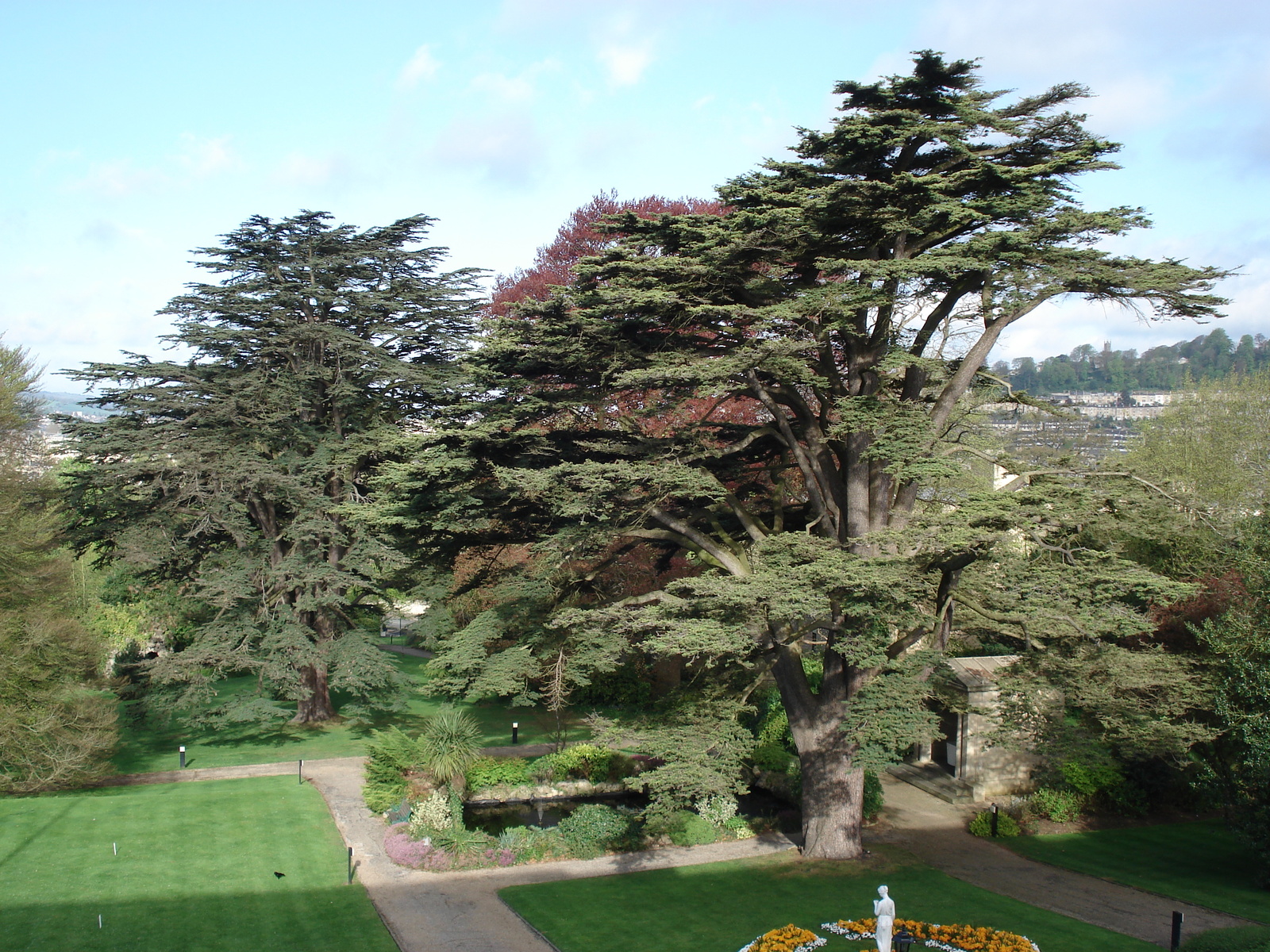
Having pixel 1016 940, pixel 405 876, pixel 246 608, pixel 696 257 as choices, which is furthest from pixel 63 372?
pixel 1016 940

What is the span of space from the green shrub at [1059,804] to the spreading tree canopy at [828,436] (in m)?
5.45

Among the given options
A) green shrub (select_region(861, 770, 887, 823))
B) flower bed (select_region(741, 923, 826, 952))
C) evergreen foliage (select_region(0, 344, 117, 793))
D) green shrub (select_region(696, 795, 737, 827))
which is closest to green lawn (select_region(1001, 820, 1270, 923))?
green shrub (select_region(861, 770, 887, 823))

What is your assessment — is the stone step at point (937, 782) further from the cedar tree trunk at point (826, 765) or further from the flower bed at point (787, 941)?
the flower bed at point (787, 941)

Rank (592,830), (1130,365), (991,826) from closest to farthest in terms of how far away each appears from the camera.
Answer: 1. (592,830)
2. (991,826)
3. (1130,365)

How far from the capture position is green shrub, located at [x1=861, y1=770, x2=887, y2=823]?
19.0m

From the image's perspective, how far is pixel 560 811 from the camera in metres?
20.8

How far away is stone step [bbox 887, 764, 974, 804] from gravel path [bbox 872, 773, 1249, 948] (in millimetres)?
317

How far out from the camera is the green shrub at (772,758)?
21047 mm

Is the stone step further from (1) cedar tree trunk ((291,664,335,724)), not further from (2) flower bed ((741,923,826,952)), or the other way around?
(1) cedar tree trunk ((291,664,335,724))

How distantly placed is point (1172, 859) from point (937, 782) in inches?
210

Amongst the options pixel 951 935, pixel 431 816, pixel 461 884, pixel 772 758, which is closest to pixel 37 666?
pixel 431 816

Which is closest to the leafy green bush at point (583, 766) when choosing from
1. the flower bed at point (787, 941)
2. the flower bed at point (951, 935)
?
the flower bed at point (951, 935)

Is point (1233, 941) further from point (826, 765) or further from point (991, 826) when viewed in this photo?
point (991, 826)

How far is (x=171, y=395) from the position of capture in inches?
906
